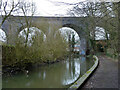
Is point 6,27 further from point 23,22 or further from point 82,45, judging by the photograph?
point 82,45

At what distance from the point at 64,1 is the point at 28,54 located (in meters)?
5.85

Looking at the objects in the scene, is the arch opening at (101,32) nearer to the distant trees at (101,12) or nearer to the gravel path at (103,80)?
the distant trees at (101,12)

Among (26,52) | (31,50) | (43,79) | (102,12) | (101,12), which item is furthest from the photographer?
(31,50)

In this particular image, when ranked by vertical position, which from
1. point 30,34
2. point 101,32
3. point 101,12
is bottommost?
point 30,34

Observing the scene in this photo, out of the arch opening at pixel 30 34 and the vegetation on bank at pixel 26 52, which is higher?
the arch opening at pixel 30 34

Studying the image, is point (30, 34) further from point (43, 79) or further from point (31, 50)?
point (43, 79)

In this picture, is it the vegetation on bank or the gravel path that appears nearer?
the gravel path

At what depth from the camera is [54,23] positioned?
12.7 m

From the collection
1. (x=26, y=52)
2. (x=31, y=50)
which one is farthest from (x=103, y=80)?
(x=31, y=50)

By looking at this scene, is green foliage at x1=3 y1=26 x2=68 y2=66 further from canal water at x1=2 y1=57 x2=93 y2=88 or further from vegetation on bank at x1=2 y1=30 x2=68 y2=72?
canal water at x1=2 y1=57 x2=93 y2=88

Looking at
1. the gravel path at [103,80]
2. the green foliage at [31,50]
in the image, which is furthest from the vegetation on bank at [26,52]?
the gravel path at [103,80]

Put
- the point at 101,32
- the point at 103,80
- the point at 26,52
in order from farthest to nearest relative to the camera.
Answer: the point at 101,32 → the point at 26,52 → the point at 103,80

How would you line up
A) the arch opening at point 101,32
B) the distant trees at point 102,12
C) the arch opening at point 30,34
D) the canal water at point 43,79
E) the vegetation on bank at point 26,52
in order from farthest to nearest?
the arch opening at point 101,32 → the arch opening at point 30,34 → the vegetation on bank at point 26,52 → the canal water at point 43,79 → the distant trees at point 102,12

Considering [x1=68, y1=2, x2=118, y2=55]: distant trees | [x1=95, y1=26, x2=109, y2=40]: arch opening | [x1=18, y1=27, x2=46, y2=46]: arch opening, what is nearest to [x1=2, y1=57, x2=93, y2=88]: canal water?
[x1=18, y1=27, x2=46, y2=46]: arch opening
